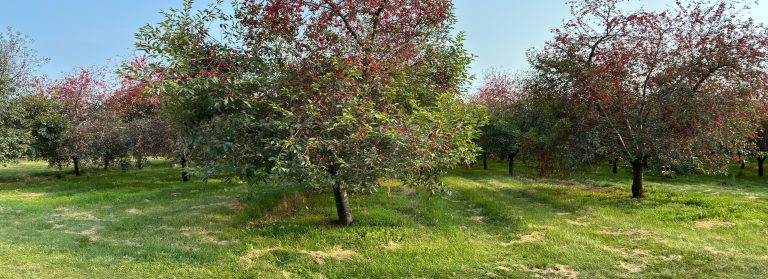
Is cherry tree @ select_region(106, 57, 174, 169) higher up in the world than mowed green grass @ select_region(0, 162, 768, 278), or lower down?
higher up

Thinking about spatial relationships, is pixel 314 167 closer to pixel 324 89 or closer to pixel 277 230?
pixel 324 89

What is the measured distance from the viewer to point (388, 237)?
9789 millimetres

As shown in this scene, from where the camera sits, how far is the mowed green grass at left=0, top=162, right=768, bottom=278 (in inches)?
308

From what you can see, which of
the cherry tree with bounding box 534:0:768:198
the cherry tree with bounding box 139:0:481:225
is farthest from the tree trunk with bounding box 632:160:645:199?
the cherry tree with bounding box 139:0:481:225

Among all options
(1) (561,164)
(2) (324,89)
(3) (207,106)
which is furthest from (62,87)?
(1) (561,164)

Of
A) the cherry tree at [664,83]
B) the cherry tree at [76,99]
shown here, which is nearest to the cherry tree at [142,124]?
the cherry tree at [76,99]

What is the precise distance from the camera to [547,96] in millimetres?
16594

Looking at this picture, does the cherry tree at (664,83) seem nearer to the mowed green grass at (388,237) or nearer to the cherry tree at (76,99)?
the mowed green grass at (388,237)

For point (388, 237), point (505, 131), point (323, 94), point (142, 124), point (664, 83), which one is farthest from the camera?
point (505, 131)

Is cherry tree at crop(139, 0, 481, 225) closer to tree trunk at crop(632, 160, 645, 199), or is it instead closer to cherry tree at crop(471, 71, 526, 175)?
tree trunk at crop(632, 160, 645, 199)

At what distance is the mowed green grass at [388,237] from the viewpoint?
7.82 metres

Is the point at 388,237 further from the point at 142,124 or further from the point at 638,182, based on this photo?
the point at 142,124

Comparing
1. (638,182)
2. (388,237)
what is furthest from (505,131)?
(388,237)

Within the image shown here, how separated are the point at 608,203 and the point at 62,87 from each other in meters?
30.7
